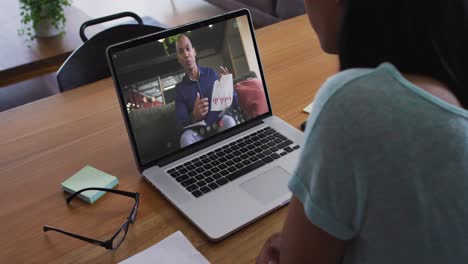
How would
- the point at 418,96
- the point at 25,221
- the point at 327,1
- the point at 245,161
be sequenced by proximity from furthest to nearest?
1. the point at 245,161
2. the point at 25,221
3. the point at 327,1
4. the point at 418,96

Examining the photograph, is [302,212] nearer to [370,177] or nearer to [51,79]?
[370,177]

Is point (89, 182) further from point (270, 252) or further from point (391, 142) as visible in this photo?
point (391, 142)

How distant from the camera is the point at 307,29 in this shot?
170 cm

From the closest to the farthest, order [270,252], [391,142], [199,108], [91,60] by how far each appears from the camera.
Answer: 1. [391,142]
2. [270,252]
3. [199,108]
4. [91,60]

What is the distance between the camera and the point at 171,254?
85 centimetres

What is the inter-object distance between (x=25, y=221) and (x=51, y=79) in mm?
1574

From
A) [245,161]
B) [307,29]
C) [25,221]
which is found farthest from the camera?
[307,29]

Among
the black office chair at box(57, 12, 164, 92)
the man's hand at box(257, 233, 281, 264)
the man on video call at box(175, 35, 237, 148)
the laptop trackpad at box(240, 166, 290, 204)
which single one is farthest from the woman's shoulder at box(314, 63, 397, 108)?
the black office chair at box(57, 12, 164, 92)

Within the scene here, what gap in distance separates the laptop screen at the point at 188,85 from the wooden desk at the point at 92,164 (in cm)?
12

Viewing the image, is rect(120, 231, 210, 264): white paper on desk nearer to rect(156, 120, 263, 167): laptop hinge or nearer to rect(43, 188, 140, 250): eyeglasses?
rect(43, 188, 140, 250): eyeglasses


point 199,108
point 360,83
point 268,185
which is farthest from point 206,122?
point 360,83

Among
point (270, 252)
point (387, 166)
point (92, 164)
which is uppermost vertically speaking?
point (387, 166)

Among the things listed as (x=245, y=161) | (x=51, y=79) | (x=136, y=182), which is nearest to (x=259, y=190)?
(x=245, y=161)

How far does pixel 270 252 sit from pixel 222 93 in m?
0.44
